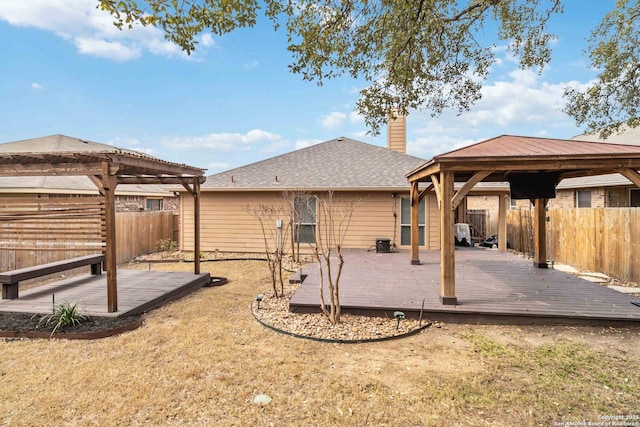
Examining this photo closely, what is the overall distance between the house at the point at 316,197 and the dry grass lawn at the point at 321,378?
5.76 metres

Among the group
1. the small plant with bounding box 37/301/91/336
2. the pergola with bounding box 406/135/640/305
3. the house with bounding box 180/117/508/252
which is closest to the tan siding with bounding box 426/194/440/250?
the house with bounding box 180/117/508/252

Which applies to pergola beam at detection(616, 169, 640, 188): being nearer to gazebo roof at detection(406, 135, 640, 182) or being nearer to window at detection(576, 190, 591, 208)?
gazebo roof at detection(406, 135, 640, 182)

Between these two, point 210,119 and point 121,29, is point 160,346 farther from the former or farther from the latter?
point 210,119

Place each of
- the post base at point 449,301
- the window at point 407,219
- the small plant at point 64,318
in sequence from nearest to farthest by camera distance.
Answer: the small plant at point 64,318 → the post base at point 449,301 → the window at point 407,219

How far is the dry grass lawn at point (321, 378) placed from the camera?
2.54 m

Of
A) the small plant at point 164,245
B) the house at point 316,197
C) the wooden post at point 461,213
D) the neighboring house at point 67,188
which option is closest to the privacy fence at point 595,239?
the house at point 316,197

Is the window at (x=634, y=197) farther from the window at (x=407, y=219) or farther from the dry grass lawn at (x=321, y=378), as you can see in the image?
the dry grass lawn at (x=321, y=378)

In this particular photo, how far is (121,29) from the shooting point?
11.4ft

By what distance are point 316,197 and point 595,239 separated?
22.8 feet

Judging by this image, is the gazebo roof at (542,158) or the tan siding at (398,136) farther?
the tan siding at (398,136)

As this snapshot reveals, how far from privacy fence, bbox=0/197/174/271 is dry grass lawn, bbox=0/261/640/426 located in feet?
6.74

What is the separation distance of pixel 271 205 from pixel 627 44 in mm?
10564

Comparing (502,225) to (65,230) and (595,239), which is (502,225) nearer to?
(595,239)

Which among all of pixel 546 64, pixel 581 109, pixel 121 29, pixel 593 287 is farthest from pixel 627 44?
pixel 121 29
